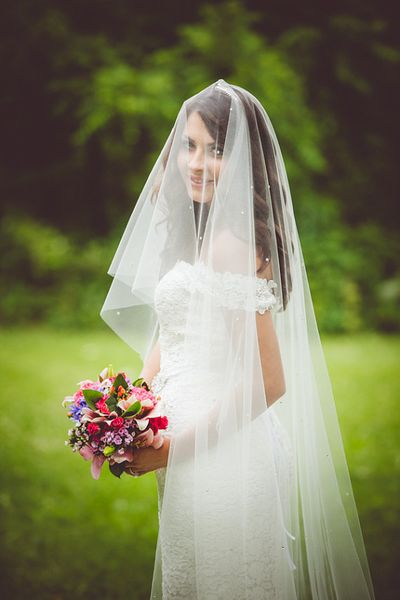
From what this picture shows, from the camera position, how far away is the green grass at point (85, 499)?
3.76 m

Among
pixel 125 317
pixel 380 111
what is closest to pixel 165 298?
pixel 125 317

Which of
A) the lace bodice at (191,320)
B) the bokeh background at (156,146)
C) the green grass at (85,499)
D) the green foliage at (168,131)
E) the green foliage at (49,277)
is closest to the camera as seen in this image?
the lace bodice at (191,320)

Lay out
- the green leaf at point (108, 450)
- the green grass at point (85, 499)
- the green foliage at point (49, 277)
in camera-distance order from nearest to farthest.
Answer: the green leaf at point (108, 450) → the green grass at point (85, 499) → the green foliage at point (49, 277)

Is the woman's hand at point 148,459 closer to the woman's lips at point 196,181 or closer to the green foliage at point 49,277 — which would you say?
the woman's lips at point 196,181

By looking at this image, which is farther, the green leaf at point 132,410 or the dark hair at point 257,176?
the dark hair at point 257,176

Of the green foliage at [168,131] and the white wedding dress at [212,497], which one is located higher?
the green foliage at [168,131]

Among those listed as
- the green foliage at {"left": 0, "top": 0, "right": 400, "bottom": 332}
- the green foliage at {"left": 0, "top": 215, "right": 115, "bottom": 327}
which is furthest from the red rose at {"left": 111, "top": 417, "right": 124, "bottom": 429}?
the green foliage at {"left": 0, "top": 215, "right": 115, "bottom": 327}

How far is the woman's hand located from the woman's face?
0.94 meters

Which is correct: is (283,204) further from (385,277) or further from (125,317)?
(385,277)

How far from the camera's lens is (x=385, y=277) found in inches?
568

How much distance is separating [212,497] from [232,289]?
0.75 m

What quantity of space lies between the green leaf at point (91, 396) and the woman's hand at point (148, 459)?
0.22 m

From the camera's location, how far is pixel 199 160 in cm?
217

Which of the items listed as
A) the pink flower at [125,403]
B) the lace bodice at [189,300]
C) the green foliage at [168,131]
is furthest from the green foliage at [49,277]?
the pink flower at [125,403]
